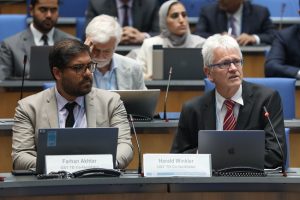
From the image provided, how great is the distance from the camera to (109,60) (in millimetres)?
6270

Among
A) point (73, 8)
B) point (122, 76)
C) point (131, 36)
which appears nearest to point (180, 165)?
point (122, 76)

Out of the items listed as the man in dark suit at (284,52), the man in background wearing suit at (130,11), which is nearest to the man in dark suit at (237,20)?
the man in background wearing suit at (130,11)

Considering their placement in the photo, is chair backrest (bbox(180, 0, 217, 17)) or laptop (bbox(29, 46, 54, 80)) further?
chair backrest (bbox(180, 0, 217, 17))

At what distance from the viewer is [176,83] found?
6.70 meters

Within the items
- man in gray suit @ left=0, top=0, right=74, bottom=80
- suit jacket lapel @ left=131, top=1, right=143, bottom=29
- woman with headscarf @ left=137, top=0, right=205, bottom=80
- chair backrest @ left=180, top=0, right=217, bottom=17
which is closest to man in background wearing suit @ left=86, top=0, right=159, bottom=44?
suit jacket lapel @ left=131, top=1, right=143, bottom=29

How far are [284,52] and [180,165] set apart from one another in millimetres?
A: 3531

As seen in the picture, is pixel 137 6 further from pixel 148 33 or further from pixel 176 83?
pixel 176 83

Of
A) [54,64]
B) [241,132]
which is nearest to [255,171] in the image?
[241,132]

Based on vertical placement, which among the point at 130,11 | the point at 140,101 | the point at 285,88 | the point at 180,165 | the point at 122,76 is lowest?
the point at 180,165

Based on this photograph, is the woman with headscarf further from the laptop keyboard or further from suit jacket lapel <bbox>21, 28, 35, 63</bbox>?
the laptop keyboard

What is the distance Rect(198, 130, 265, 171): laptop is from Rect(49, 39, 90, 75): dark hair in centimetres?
88

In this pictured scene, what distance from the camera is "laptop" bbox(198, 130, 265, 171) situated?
4289 millimetres

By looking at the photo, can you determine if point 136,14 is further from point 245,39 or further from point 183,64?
point 183,64

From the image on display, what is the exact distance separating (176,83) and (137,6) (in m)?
2.21
